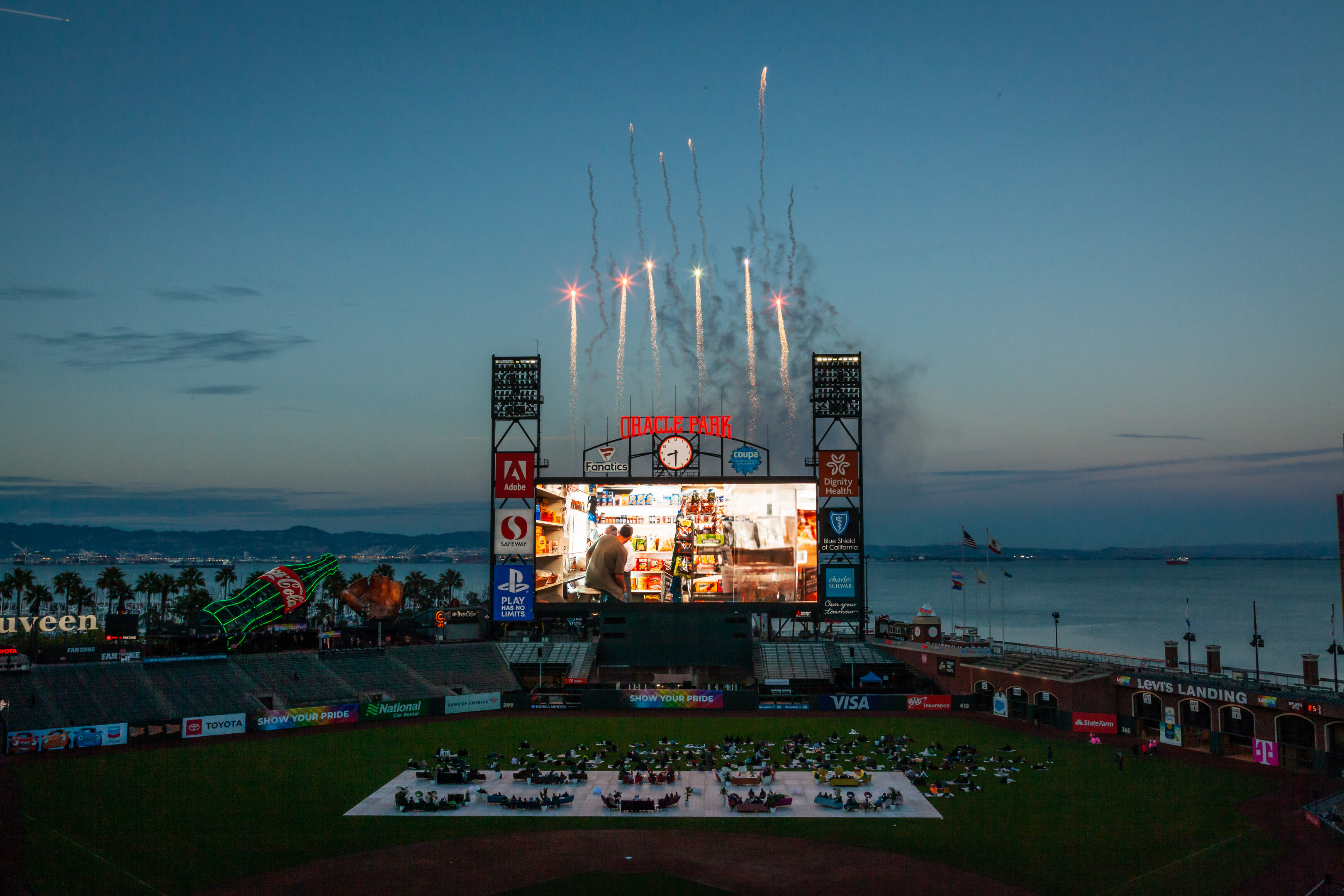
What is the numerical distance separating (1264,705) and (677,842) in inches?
1371

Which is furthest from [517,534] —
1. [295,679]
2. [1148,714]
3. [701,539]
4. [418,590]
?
[418,590]

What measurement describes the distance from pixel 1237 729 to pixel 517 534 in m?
51.2

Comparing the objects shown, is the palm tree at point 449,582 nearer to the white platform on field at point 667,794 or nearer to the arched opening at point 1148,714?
the white platform on field at point 667,794

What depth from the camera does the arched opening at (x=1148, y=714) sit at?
2299 inches

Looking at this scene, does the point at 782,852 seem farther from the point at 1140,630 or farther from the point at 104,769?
the point at 1140,630

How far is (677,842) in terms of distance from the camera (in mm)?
38094

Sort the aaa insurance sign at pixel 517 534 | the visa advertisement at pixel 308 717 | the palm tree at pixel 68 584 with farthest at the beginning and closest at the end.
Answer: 1. the palm tree at pixel 68 584
2. the aaa insurance sign at pixel 517 534
3. the visa advertisement at pixel 308 717

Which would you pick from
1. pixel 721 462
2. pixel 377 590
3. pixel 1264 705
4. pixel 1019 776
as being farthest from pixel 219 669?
pixel 1264 705

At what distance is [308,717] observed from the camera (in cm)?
6219

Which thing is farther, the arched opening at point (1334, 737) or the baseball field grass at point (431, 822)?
the arched opening at point (1334, 737)

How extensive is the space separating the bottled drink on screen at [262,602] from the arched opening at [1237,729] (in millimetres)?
60605

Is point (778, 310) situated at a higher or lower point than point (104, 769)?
higher

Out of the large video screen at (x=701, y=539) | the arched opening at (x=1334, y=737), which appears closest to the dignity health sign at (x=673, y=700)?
the large video screen at (x=701, y=539)

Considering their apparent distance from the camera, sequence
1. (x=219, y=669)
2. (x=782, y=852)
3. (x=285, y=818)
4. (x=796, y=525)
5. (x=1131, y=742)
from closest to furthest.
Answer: (x=782, y=852), (x=285, y=818), (x=1131, y=742), (x=219, y=669), (x=796, y=525)
